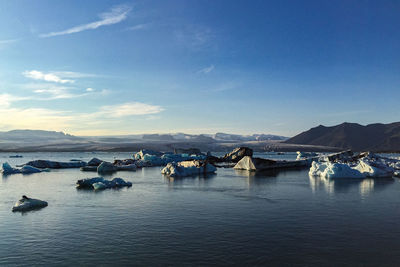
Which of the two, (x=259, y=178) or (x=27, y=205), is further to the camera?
(x=259, y=178)

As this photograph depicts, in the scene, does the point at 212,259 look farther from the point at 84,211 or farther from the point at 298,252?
the point at 84,211

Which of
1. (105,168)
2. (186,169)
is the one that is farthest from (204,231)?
(105,168)

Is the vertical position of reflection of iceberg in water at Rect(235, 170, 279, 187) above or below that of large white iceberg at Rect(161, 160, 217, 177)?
below

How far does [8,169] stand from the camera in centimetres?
4262

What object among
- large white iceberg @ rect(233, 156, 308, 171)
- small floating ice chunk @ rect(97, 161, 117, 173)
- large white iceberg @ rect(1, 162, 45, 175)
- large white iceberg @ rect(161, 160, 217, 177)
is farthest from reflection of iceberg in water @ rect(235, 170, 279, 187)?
large white iceberg @ rect(1, 162, 45, 175)

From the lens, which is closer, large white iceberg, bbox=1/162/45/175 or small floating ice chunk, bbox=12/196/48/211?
small floating ice chunk, bbox=12/196/48/211

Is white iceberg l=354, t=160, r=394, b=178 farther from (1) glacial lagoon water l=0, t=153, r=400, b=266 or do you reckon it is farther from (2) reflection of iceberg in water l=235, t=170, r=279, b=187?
(1) glacial lagoon water l=0, t=153, r=400, b=266

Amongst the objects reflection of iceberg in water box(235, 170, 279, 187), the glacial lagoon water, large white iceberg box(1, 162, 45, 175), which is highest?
large white iceberg box(1, 162, 45, 175)

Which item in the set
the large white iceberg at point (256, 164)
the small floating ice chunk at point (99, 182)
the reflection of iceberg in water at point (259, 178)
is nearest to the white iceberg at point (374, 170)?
the reflection of iceberg in water at point (259, 178)

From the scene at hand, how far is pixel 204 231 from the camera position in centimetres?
1311

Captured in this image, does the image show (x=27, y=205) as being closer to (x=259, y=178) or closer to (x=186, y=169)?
(x=186, y=169)

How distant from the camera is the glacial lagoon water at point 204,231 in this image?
10094mm

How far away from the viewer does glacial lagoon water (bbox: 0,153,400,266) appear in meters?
10.1

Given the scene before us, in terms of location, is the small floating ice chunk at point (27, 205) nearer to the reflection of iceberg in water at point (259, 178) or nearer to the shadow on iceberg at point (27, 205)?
the shadow on iceberg at point (27, 205)
